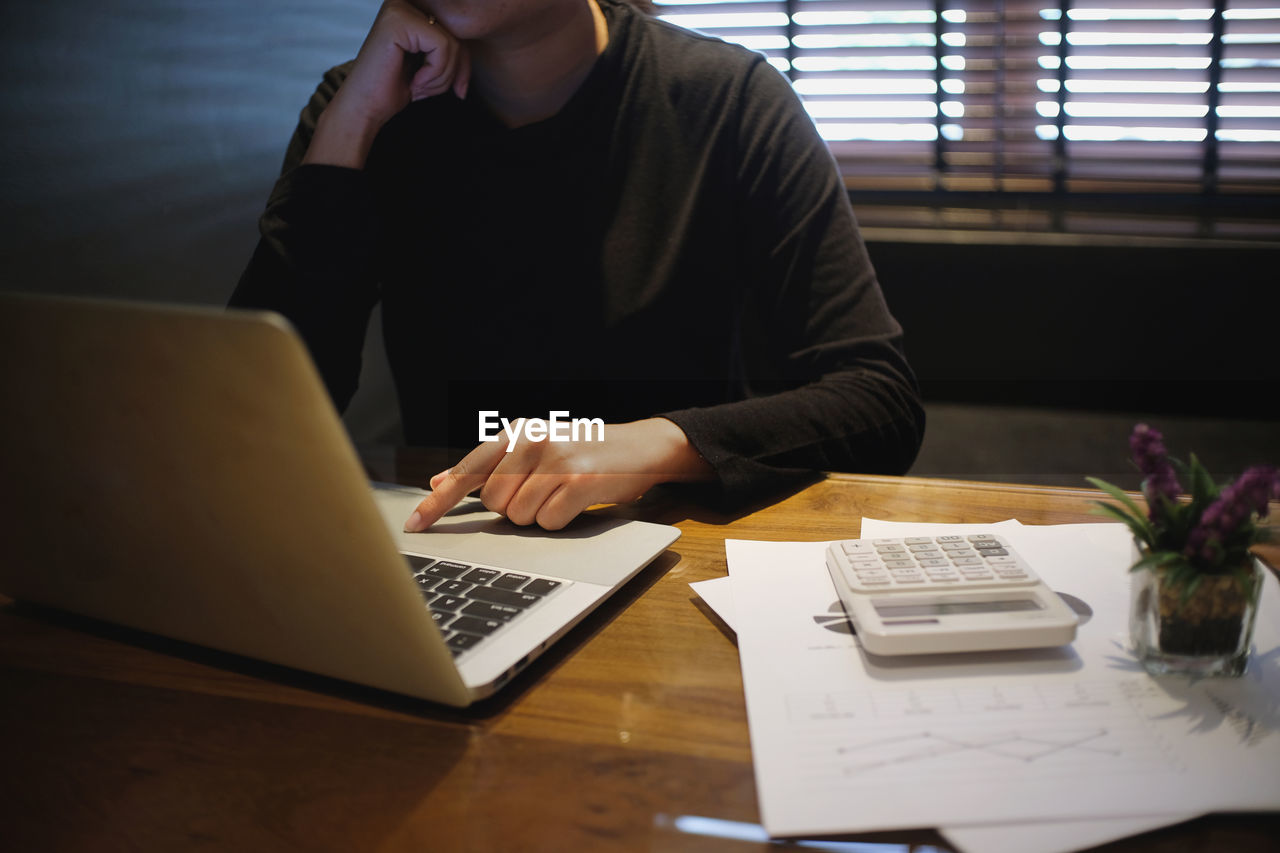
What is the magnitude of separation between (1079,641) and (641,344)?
709mm

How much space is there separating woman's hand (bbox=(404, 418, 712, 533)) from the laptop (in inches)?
3.9

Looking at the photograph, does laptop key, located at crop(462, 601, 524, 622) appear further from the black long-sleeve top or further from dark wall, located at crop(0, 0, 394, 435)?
dark wall, located at crop(0, 0, 394, 435)

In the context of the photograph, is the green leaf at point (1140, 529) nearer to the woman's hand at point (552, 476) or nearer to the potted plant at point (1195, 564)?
the potted plant at point (1195, 564)

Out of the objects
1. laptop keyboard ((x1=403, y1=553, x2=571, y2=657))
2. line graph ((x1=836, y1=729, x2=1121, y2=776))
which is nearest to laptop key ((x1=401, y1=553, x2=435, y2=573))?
laptop keyboard ((x1=403, y1=553, x2=571, y2=657))

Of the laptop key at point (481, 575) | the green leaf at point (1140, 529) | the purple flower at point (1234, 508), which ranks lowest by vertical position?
the laptop key at point (481, 575)

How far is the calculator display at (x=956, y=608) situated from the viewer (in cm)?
54

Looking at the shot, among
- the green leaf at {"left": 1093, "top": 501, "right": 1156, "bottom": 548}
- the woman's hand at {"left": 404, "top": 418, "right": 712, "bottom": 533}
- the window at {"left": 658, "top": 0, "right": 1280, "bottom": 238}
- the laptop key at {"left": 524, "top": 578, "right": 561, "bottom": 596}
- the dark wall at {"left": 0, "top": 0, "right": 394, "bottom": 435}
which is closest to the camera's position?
the green leaf at {"left": 1093, "top": 501, "right": 1156, "bottom": 548}

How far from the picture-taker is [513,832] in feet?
1.37

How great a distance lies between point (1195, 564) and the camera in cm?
Answer: 48

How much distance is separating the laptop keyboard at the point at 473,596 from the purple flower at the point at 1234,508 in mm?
377

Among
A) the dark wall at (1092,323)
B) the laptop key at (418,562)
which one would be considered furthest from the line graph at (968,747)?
the dark wall at (1092,323)

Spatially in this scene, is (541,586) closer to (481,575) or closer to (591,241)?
(481,575)

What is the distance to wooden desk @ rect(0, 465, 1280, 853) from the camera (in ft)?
1.39

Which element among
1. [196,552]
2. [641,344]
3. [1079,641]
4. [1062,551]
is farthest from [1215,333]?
[196,552]
